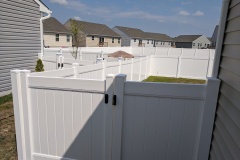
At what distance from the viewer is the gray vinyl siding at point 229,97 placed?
187 cm

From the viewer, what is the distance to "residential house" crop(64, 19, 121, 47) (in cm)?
3628

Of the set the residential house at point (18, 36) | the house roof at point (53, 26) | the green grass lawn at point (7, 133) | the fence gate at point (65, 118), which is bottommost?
the green grass lawn at point (7, 133)

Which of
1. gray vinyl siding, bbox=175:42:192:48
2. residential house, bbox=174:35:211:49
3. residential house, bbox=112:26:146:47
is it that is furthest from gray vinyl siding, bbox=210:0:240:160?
gray vinyl siding, bbox=175:42:192:48

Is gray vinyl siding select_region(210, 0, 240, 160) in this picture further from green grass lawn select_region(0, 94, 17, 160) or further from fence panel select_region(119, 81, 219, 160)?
green grass lawn select_region(0, 94, 17, 160)

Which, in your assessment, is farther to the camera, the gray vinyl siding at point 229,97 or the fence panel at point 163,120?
the fence panel at point 163,120

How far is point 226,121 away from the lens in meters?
2.17

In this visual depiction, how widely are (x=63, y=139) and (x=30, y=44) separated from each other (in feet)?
24.4

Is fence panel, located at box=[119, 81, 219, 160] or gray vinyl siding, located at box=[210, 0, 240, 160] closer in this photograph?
gray vinyl siding, located at box=[210, 0, 240, 160]

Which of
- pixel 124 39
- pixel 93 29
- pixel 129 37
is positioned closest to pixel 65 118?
pixel 93 29

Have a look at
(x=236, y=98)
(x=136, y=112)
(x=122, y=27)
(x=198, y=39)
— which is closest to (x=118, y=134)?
(x=136, y=112)

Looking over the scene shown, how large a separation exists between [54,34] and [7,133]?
84.3 ft

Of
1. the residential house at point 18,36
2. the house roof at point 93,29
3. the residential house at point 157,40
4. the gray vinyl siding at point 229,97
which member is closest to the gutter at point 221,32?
the gray vinyl siding at point 229,97

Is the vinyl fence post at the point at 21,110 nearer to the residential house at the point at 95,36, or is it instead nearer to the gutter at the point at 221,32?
the gutter at the point at 221,32

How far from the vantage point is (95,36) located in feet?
127
